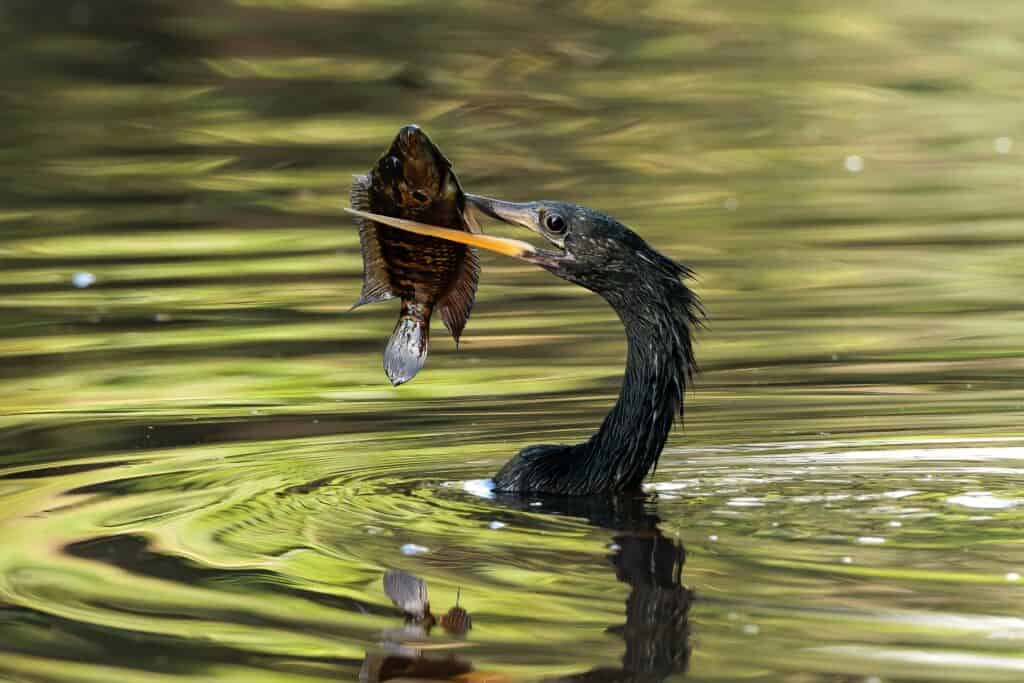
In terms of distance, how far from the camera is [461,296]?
746 cm

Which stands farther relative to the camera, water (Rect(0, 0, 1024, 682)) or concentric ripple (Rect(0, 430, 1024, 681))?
water (Rect(0, 0, 1024, 682))

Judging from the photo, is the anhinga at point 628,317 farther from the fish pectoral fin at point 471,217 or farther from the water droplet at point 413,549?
the water droplet at point 413,549

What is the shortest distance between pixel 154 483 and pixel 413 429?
1256 mm

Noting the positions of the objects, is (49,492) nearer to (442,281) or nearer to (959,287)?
(442,281)

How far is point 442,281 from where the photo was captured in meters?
7.41

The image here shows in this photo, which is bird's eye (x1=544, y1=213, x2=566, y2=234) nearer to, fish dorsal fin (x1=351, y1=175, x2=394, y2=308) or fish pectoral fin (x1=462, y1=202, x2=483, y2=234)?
fish pectoral fin (x1=462, y1=202, x2=483, y2=234)

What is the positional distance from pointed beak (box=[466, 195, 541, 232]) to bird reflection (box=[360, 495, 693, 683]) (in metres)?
0.98

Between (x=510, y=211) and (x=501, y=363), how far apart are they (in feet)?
8.70

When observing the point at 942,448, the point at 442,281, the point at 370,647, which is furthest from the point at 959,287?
the point at 370,647

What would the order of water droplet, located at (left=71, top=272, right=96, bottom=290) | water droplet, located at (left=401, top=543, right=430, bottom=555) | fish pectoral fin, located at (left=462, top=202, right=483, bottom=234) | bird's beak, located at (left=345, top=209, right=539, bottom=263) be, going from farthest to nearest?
water droplet, located at (left=71, top=272, right=96, bottom=290) → fish pectoral fin, located at (left=462, top=202, right=483, bottom=234) → bird's beak, located at (left=345, top=209, right=539, bottom=263) → water droplet, located at (left=401, top=543, right=430, bottom=555)

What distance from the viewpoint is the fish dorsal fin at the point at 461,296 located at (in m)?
7.44

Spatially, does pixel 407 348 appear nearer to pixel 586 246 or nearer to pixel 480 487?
pixel 480 487

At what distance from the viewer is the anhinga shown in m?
7.38

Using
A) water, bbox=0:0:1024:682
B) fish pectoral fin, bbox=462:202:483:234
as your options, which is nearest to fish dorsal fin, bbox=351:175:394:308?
fish pectoral fin, bbox=462:202:483:234
